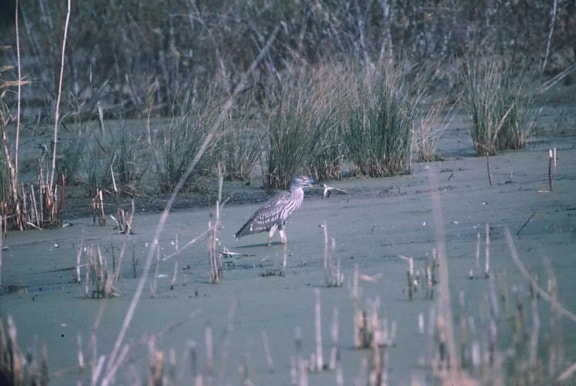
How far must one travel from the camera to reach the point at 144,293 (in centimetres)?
652

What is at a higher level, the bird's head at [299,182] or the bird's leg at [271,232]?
the bird's head at [299,182]

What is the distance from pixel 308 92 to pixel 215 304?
15.6 ft

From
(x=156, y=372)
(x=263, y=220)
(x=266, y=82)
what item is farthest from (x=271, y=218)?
(x=266, y=82)

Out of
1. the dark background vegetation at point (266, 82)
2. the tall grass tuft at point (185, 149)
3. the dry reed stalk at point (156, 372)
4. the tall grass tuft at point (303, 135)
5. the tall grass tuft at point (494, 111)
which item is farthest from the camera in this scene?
the tall grass tuft at point (494, 111)

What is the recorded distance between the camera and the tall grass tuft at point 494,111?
36.6ft

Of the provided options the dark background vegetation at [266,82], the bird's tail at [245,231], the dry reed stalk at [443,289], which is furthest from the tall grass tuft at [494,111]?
the bird's tail at [245,231]

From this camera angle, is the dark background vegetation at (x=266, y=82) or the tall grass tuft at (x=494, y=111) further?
the tall grass tuft at (x=494, y=111)

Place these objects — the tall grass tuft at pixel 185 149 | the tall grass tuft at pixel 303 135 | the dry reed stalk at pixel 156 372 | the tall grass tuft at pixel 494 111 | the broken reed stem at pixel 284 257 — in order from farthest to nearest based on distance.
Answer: the tall grass tuft at pixel 494 111, the tall grass tuft at pixel 185 149, the tall grass tuft at pixel 303 135, the broken reed stem at pixel 284 257, the dry reed stalk at pixel 156 372

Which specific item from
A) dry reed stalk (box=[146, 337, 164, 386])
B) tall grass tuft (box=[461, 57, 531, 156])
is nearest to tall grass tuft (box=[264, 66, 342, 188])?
tall grass tuft (box=[461, 57, 531, 156])

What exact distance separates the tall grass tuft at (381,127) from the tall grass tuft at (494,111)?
3.02 feet

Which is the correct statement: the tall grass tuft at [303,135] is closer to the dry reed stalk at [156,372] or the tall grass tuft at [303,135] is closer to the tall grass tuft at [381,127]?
the tall grass tuft at [381,127]

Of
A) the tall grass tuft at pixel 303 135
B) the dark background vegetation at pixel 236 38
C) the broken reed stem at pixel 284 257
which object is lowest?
the broken reed stem at pixel 284 257

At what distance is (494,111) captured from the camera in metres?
11.2

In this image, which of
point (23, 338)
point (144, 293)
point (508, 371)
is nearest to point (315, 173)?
point (144, 293)
